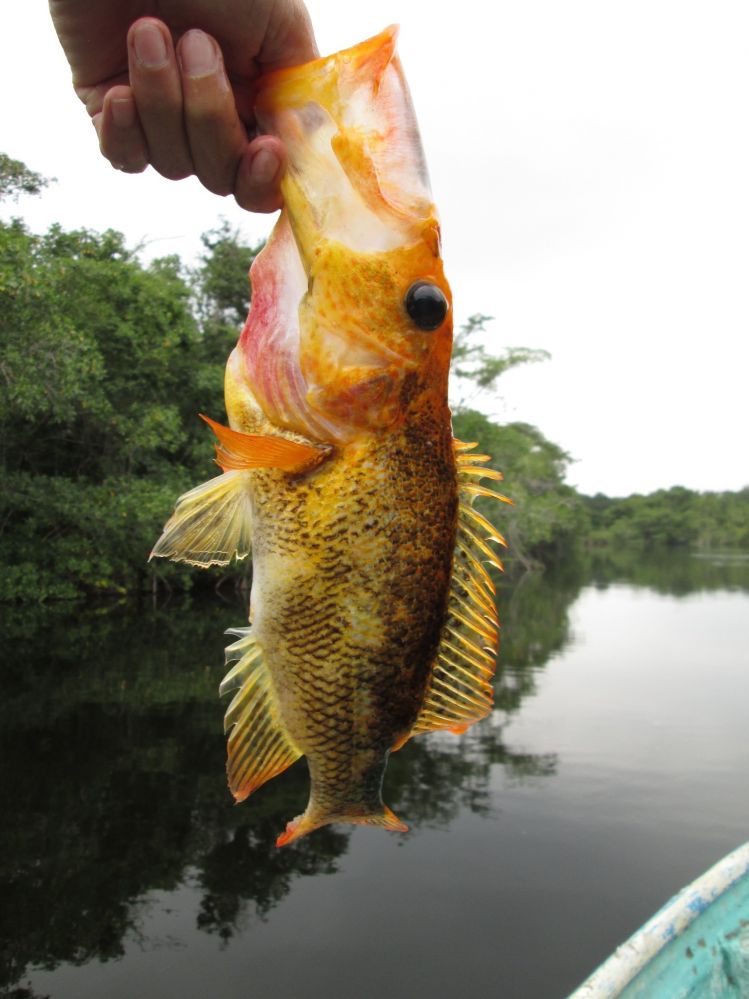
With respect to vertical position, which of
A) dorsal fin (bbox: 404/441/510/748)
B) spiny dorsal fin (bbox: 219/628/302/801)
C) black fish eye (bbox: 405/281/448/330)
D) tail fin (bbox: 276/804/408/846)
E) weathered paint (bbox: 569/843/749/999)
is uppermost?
black fish eye (bbox: 405/281/448/330)

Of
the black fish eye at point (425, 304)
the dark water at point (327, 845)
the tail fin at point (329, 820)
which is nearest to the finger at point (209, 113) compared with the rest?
the black fish eye at point (425, 304)

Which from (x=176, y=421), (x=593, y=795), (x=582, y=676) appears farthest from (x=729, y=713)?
(x=176, y=421)

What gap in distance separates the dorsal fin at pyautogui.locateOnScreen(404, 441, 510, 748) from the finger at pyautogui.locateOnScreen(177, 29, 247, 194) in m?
0.81

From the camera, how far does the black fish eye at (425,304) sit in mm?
1395

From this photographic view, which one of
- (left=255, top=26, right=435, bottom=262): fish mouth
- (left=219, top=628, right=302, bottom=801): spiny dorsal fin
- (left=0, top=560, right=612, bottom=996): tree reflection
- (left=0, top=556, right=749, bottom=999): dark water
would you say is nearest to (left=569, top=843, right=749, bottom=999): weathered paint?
(left=219, top=628, right=302, bottom=801): spiny dorsal fin

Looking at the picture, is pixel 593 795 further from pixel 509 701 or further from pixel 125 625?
pixel 125 625

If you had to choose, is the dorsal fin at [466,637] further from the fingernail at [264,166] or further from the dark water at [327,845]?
the dark water at [327,845]

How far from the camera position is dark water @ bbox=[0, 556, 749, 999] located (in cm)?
636

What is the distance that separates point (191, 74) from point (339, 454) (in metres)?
0.83

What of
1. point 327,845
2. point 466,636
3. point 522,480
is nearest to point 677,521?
point 522,480

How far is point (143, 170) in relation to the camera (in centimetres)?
176

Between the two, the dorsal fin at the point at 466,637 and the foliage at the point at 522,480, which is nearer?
the dorsal fin at the point at 466,637

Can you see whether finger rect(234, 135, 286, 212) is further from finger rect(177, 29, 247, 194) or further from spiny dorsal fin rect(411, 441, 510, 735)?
spiny dorsal fin rect(411, 441, 510, 735)

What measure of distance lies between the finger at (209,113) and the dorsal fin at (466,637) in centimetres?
81
